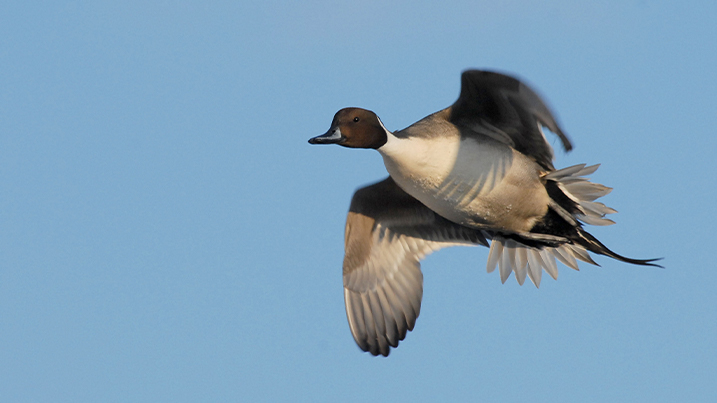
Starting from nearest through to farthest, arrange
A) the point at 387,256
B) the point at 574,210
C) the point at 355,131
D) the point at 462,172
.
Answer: the point at 355,131 → the point at 462,172 → the point at 574,210 → the point at 387,256

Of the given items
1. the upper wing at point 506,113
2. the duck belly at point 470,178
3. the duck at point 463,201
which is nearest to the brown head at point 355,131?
the duck at point 463,201

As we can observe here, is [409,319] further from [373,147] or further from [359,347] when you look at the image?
[373,147]

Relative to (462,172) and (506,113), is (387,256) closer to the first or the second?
(462,172)

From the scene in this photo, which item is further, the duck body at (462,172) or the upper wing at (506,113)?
the duck body at (462,172)

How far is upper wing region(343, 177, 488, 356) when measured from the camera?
6.90 m

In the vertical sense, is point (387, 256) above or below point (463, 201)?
below

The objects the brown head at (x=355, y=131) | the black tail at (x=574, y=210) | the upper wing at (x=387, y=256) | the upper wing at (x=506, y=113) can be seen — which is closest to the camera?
the upper wing at (x=506, y=113)

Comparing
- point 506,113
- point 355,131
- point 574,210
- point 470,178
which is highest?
point 355,131

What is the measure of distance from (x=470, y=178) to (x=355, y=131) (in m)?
0.92

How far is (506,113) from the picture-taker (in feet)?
19.3

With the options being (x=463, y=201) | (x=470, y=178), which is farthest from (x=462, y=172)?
(x=463, y=201)

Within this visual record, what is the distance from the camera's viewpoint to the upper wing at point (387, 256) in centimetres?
690

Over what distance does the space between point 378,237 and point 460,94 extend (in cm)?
172

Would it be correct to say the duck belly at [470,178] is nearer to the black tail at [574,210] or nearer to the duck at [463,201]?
the duck at [463,201]
